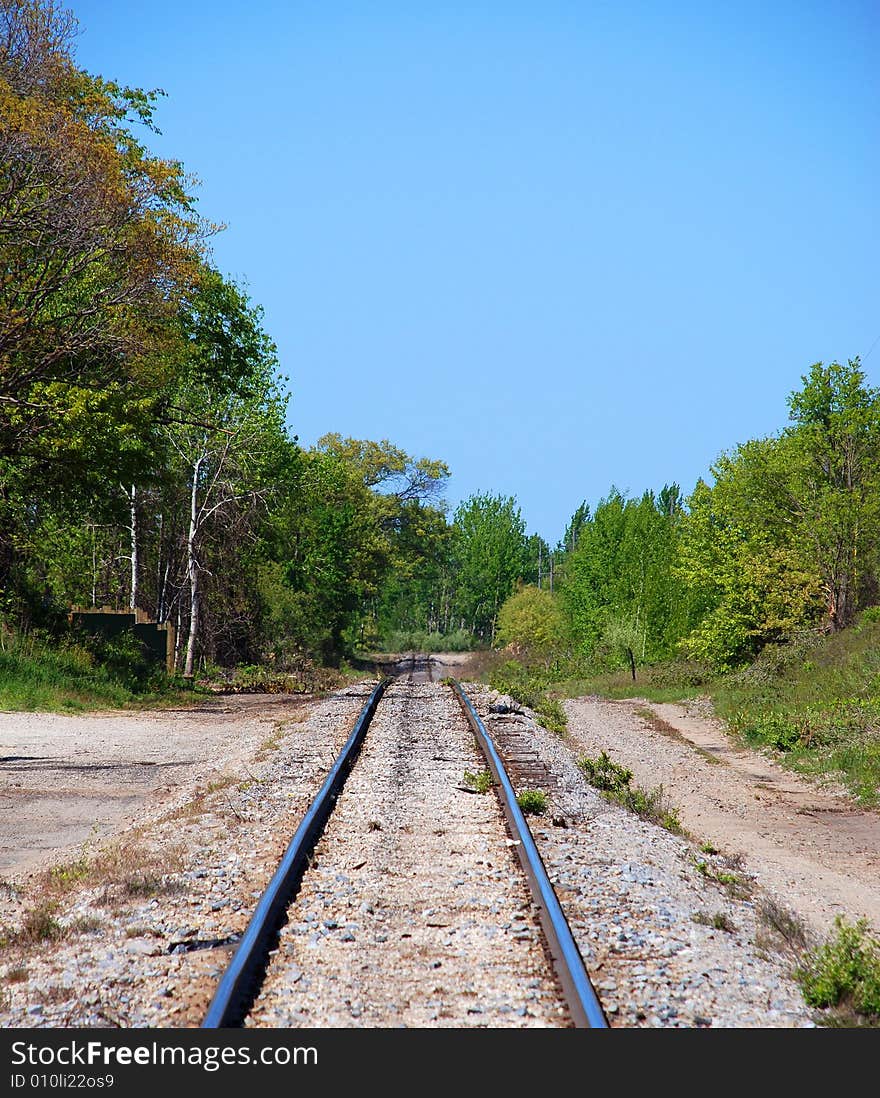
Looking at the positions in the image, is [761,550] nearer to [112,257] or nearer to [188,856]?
[112,257]

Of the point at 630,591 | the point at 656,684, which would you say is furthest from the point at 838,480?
the point at 630,591

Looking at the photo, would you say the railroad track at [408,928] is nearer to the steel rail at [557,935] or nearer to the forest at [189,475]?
the steel rail at [557,935]

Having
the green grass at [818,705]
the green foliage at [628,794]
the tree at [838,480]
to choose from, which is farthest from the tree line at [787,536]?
the green foliage at [628,794]

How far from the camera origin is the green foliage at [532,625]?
69625 millimetres

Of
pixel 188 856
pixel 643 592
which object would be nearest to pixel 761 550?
pixel 643 592

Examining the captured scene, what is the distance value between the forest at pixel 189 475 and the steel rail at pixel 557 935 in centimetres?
1503

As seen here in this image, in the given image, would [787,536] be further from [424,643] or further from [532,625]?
[424,643]

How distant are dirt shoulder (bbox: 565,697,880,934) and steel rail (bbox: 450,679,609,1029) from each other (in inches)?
79.5

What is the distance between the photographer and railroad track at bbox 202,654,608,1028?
5.16m

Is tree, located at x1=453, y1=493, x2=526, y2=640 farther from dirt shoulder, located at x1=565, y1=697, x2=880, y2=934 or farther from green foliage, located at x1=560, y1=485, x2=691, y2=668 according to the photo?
dirt shoulder, located at x1=565, y1=697, x2=880, y2=934

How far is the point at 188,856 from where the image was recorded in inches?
335

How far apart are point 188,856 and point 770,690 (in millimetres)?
19792

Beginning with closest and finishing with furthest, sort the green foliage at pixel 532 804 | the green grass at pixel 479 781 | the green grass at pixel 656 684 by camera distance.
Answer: the green foliage at pixel 532 804 < the green grass at pixel 479 781 < the green grass at pixel 656 684

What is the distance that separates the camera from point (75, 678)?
23.9m
